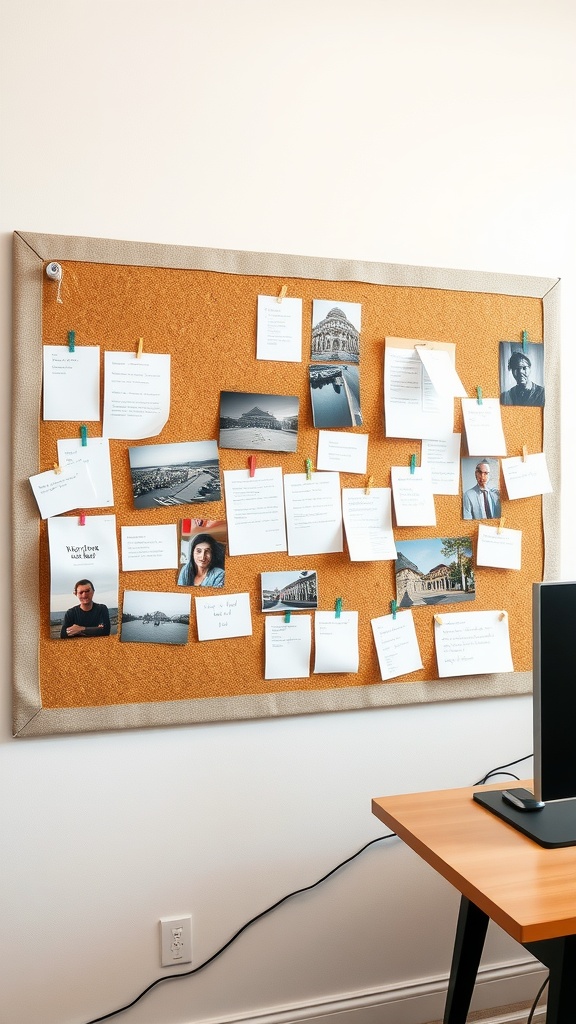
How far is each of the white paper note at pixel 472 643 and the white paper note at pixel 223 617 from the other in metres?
0.47

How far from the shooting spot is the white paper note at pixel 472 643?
1922mm

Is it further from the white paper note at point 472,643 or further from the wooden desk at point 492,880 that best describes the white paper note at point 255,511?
the wooden desk at point 492,880

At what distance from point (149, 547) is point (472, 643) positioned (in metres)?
0.82

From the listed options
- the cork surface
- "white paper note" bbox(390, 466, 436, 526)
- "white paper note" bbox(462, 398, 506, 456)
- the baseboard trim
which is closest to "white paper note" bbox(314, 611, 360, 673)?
the cork surface

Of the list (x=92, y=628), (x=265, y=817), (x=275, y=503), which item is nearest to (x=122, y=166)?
(x=275, y=503)

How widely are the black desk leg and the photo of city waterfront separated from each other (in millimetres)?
956

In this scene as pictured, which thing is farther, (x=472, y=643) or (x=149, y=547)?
(x=472, y=643)

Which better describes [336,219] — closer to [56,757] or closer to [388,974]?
[56,757]

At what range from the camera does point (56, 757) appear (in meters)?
1.68

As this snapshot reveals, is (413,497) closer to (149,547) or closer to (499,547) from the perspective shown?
(499,547)

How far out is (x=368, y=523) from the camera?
73.3 inches

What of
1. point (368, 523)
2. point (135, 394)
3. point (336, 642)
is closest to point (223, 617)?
point (336, 642)

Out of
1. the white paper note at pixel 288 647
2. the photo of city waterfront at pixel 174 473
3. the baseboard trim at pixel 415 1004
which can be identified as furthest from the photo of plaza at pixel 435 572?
the baseboard trim at pixel 415 1004

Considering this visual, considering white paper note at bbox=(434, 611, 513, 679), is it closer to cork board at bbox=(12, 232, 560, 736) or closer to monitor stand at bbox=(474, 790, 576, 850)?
cork board at bbox=(12, 232, 560, 736)
